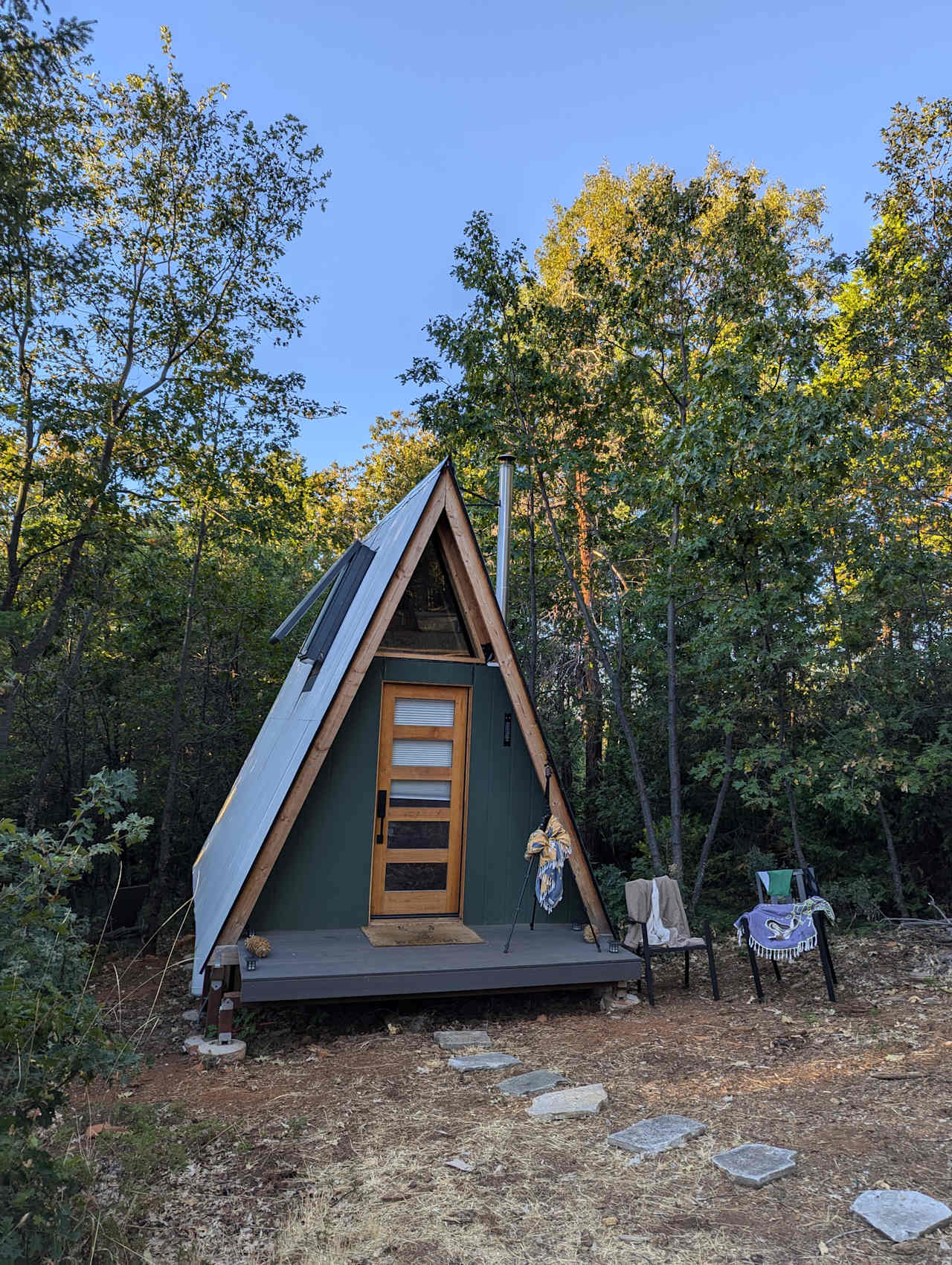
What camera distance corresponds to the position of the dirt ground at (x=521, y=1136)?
8.21ft

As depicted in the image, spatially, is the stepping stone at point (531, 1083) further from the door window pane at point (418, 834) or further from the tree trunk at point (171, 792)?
the tree trunk at point (171, 792)

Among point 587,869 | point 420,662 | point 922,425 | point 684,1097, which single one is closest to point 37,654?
point 420,662

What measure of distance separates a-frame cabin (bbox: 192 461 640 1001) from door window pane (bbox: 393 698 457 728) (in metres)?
0.01

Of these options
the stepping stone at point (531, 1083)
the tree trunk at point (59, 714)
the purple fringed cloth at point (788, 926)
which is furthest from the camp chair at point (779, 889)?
the tree trunk at point (59, 714)

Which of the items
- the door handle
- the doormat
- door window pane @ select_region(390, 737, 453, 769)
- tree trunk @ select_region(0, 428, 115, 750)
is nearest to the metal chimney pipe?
door window pane @ select_region(390, 737, 453, 769)

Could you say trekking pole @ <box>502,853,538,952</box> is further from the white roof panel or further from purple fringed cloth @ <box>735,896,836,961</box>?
the white roof panel

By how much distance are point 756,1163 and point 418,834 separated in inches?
138

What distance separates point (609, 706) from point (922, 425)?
4681 mm

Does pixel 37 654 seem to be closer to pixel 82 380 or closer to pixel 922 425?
pixel 82 380

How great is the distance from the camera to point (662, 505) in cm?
719

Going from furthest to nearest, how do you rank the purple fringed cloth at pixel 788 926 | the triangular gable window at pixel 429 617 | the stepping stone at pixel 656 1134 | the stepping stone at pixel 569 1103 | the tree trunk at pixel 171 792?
the tree trunk at pixel 171 792 → the triangular gable window at pixel 429 617 → the purple fringed cloth at pixel 788 926 → the stepping stone at pixel 569 1103 → the stepping stone at pixel 656 1134

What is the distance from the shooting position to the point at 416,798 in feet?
20.0

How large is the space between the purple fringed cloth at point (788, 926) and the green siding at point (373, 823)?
148cm

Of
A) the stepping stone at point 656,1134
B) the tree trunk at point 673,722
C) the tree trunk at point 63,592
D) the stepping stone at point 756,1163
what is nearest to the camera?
the stepping stone at point 756,1163
